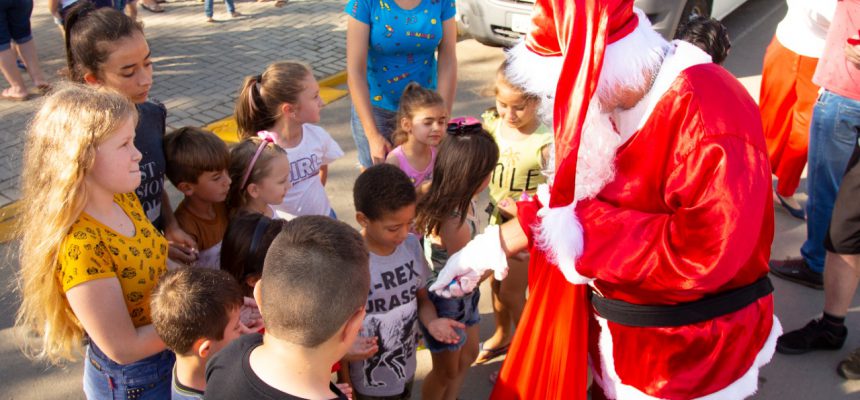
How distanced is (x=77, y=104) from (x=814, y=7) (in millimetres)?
3414

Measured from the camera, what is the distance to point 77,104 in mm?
1969

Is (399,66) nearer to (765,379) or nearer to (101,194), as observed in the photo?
(101,194)

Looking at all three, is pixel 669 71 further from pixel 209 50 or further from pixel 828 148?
pixel 209 50

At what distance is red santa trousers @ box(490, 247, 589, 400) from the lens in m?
2.16

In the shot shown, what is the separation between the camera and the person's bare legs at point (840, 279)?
3.14 meters

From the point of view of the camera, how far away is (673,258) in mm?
1869

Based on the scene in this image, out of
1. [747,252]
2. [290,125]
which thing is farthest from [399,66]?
[747,252]

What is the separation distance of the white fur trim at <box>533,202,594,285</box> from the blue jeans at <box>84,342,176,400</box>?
1246mm

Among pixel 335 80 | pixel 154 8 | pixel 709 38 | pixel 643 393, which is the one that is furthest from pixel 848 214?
pixel 154 8

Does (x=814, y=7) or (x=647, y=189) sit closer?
(x=647, y=189)

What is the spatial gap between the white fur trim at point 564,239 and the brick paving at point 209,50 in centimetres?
423

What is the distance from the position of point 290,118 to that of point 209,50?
14.7 ft

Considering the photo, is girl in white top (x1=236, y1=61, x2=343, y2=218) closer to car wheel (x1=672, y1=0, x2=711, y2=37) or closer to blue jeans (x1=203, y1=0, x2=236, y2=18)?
car wheel (x1=672, y1=0, x2=711, y2=37)

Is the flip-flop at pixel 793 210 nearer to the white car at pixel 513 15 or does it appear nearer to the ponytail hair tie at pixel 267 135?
the white car at pixel 513 15
